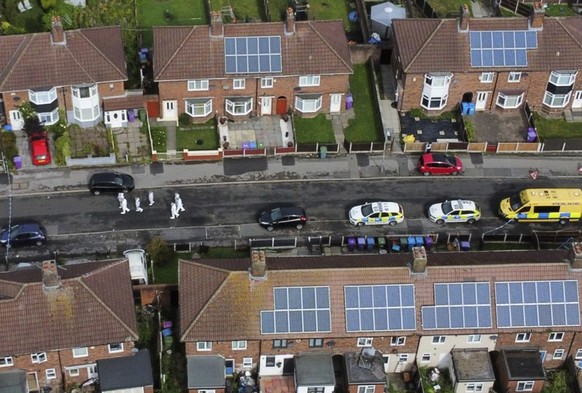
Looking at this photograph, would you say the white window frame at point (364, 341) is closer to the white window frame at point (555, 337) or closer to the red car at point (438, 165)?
the white window frame at point (555, 337)

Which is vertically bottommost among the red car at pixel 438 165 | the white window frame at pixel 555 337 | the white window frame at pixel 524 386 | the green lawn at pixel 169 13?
the white window frame at pixel 524 386

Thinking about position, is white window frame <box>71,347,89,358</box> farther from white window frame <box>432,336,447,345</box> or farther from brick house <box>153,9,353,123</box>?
brick house <box>153,9,353,123</box>

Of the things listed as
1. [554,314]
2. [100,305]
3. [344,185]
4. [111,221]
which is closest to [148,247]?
[111,221]

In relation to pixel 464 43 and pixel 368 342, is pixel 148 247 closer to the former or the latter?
pixel 368 342

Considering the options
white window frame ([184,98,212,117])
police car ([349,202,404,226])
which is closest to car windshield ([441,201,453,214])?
police car ([349,202,404,226])

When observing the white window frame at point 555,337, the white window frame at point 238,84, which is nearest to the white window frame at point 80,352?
Result: the white window frame at point 238,84
